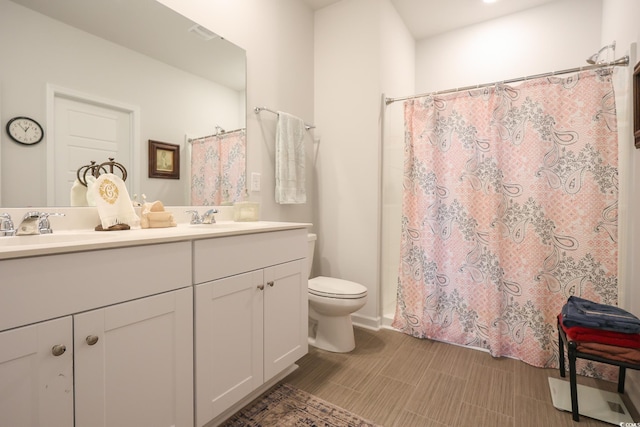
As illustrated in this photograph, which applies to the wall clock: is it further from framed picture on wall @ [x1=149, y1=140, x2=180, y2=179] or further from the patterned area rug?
the patterned area rug

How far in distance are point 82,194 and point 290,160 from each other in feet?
4.28

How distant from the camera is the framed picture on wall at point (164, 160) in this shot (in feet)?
5.30

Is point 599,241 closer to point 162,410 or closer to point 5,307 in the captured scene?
point 162,410

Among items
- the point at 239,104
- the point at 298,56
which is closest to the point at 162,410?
the point at 239,104

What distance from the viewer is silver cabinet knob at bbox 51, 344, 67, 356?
0.84m

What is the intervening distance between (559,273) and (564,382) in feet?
1.98

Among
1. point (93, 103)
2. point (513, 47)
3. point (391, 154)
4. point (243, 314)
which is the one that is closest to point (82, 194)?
point (93, 103)

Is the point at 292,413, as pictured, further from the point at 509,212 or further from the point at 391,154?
the point at 391,154

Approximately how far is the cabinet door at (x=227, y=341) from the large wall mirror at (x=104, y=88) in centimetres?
71

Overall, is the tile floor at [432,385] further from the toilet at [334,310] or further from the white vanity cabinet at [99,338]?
the white vanity cabinet at [99,338]

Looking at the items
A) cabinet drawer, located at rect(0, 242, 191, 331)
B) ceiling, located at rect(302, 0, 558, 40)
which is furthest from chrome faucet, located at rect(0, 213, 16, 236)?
ceiling, located at rect(302, 0, 558, 40)

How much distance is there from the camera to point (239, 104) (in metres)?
2.02

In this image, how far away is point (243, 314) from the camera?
1.37 m

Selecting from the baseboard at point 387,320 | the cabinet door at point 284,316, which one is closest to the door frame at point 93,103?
the cabinet door at point 284,316
